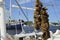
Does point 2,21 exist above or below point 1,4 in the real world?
below

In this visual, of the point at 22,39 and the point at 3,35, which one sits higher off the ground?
the point at 3,35

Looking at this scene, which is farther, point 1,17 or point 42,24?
point 42,24

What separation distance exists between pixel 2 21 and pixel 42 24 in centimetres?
130

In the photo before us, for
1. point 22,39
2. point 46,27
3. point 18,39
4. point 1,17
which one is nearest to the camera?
point 1,17

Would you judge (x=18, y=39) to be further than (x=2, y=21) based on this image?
Yes

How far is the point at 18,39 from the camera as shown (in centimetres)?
1330

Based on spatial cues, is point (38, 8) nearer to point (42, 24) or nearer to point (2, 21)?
point (42, 24)

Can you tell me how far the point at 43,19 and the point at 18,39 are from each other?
7.17 m

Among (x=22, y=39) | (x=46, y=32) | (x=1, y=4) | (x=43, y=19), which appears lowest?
(x=22, y=39)

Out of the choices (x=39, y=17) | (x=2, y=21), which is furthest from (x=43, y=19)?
(x=2, y=21)

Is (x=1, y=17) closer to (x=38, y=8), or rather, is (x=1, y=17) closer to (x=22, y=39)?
(x=38, y=8)

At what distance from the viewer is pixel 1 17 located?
18.1ft

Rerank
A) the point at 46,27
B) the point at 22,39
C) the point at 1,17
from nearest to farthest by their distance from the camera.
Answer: the point at 1,17
the point at 46,27
the point at 22,39

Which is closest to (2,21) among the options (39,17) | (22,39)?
(39,17)
